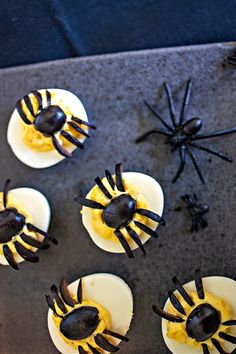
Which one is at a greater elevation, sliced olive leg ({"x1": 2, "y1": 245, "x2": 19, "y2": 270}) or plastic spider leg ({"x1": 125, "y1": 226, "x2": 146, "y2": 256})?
sliced olive leg ({"x1": 2, "y1": 245, "x2": 19, "y2": 270})

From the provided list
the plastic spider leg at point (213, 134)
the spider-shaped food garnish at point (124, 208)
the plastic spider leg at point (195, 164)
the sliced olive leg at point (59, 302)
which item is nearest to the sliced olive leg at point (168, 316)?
the spider-shaped food garnish at point (124, 208)

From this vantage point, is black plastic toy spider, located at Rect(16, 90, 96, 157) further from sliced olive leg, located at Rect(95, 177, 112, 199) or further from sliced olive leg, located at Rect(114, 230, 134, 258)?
sliced olive leg, located at Rect(114, 230, 134, 258)

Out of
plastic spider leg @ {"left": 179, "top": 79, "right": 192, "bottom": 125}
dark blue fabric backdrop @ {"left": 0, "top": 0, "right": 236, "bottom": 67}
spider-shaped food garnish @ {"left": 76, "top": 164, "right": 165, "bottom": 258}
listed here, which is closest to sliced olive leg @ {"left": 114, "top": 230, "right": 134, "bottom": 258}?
spider-shaped food garnish @ {"left": 76, "top": 164, "right": 165, "bottom": 258}

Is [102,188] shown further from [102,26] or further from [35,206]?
[102,26]

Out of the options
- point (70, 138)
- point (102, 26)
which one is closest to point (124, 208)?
point (70, 138)

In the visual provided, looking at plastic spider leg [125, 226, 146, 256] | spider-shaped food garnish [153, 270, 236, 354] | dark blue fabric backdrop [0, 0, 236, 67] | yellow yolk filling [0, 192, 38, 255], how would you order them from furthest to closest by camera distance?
dark blue fabric backdrop [0, 0, 236, 67], yellow yolk filling [0, 192, 38, 255], plastic spider leg [125, 226, 146, 256], spider-shaped food garnish [153, 270, 236, 354]

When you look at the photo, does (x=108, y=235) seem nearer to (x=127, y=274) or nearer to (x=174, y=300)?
(x=127, y=274)

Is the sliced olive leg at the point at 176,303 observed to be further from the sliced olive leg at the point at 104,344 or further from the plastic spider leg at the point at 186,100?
the plastic spider leg at the point at 186,100

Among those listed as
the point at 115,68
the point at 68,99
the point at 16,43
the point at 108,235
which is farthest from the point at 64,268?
the point at 16,43
